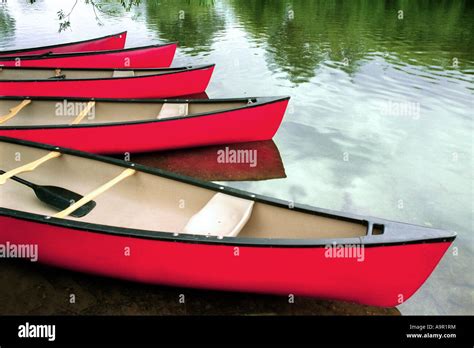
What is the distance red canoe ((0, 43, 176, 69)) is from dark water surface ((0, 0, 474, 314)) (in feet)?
5.41

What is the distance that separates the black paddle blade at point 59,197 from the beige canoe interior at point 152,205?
99mm

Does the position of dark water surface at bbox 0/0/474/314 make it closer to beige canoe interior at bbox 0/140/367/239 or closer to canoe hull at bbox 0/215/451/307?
canoe hull at bbox 0/215/451/307

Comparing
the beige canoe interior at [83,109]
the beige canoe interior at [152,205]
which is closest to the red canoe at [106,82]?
the beige canoe interior at [83,109]

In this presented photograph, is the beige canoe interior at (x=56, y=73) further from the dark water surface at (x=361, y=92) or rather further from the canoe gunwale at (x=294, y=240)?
the canoe gunwale at (x=294, y=240)

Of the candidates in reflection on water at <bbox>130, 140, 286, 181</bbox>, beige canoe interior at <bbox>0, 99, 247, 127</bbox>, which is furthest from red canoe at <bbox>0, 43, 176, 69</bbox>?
reflection on water at <bbox>130, 140, 286, 181</bbox>

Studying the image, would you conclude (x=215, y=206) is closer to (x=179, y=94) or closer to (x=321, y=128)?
(x=321, y=128)

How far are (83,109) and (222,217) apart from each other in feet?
16.3

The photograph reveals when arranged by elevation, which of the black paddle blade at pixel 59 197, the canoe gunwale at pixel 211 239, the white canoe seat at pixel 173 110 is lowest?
the black paddle blade at pixel 59 197

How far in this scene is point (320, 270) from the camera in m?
3.44

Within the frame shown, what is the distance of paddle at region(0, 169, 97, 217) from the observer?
193 inches

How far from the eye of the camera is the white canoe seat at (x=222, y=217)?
3941mm
